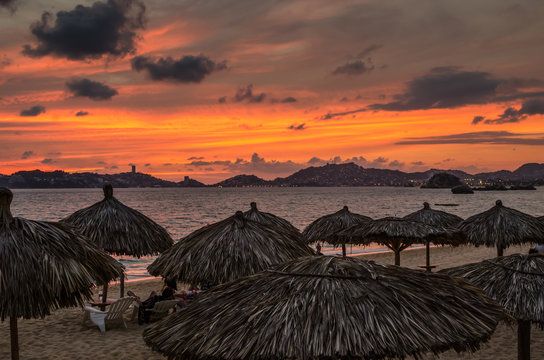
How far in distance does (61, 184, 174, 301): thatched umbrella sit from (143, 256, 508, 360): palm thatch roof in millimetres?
8836

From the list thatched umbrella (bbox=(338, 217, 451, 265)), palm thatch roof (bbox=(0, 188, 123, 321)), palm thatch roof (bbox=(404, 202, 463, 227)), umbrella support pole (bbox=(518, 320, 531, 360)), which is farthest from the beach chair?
palm thatch roof (bbox=(404, 202, 463, 227))

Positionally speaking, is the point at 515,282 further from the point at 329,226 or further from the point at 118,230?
the point at 329,226

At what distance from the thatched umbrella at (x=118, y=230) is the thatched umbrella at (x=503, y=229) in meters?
10.1

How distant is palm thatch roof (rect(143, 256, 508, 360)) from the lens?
13.0 feet

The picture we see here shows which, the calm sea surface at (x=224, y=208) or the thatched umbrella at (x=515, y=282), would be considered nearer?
the thatched umbrella at (x=515, y=282)

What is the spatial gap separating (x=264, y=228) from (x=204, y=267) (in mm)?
1294

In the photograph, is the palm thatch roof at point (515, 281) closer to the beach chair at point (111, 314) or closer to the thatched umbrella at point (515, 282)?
the thatched umbrella at point (515, 282)

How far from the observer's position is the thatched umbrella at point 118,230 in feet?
43.0

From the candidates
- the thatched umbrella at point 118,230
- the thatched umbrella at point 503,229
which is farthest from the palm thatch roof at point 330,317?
the thatched umbrella at point 503,229

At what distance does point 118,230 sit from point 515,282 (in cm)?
972

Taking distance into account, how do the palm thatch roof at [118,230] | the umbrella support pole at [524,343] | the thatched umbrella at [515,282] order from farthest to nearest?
the palm thatch roof at [118,230] → the umbrella support pole at [524,343] → the thatched umbrella at [515,282]

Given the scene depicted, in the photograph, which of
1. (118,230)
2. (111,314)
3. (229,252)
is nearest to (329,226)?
(118,230)

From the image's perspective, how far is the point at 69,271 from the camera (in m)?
6.84

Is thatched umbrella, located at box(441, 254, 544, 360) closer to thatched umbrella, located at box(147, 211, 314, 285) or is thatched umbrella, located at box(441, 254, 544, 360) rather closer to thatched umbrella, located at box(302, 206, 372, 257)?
thatched umbrella, located at box(147, 211, 314, 285)
